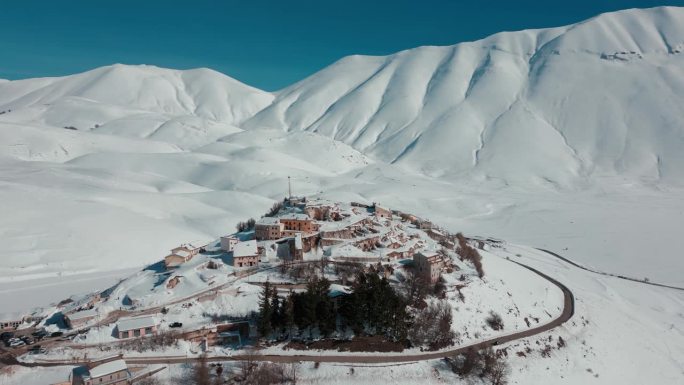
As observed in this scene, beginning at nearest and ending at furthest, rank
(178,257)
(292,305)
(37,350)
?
(37,350)
(292,305)
(178,257)

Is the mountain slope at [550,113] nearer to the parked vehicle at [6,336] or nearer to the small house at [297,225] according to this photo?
the small house at [297,225]

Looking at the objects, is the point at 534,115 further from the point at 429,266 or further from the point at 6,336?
the point at 6,336

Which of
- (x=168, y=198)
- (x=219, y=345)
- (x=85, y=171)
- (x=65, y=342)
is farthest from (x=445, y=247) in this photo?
(x=85, y=171)

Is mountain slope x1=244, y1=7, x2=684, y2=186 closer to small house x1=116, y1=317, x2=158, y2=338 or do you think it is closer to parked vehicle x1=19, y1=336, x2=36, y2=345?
small house x1=116, y1=317, x2=158, y2=338

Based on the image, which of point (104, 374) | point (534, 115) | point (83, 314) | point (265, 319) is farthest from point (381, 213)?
point (534, 115)

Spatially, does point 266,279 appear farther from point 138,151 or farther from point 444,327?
point 138,151

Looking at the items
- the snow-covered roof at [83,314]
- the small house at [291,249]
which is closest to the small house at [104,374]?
the snow-covered roof at [83,314]

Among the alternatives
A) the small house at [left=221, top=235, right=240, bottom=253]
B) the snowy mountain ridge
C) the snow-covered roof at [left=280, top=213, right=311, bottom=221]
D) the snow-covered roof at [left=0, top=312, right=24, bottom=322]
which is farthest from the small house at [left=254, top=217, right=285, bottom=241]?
the snowy mountain ridge
